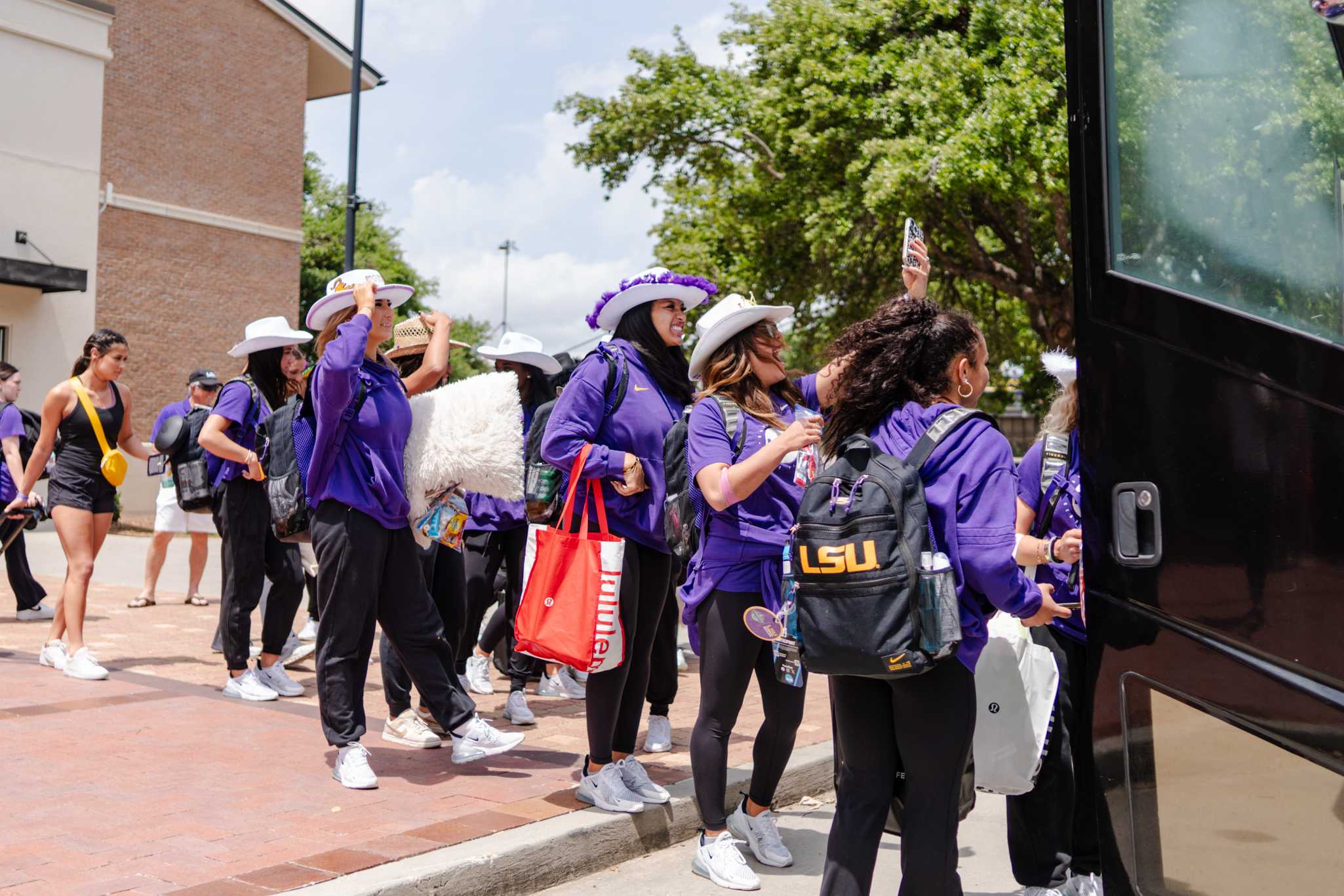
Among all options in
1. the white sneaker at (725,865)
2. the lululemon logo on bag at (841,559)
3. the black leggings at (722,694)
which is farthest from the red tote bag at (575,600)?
the lululemon logo on bag at (841,559)

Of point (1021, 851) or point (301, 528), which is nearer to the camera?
point (1021, 851)

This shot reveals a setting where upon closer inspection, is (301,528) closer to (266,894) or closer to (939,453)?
(266,894)

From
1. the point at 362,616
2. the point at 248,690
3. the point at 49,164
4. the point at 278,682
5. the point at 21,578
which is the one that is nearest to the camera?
the point at 362,616

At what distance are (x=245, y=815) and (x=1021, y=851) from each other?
9.00 ft

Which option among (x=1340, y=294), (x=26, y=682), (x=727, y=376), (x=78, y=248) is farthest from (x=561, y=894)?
(x=78, y=248)

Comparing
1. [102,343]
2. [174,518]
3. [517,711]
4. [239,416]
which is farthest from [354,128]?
[517,711]

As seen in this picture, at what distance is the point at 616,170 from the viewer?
21672mm

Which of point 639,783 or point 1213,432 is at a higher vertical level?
point 1213,432

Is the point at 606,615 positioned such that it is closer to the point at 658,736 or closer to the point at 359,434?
the point at 359,434

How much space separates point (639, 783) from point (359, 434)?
1.80 meters

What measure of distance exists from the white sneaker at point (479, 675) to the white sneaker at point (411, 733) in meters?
1.24

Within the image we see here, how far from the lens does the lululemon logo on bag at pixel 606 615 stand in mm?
4434

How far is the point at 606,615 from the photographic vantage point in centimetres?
445

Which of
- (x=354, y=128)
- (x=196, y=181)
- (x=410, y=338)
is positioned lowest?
(x=410, y=338)
